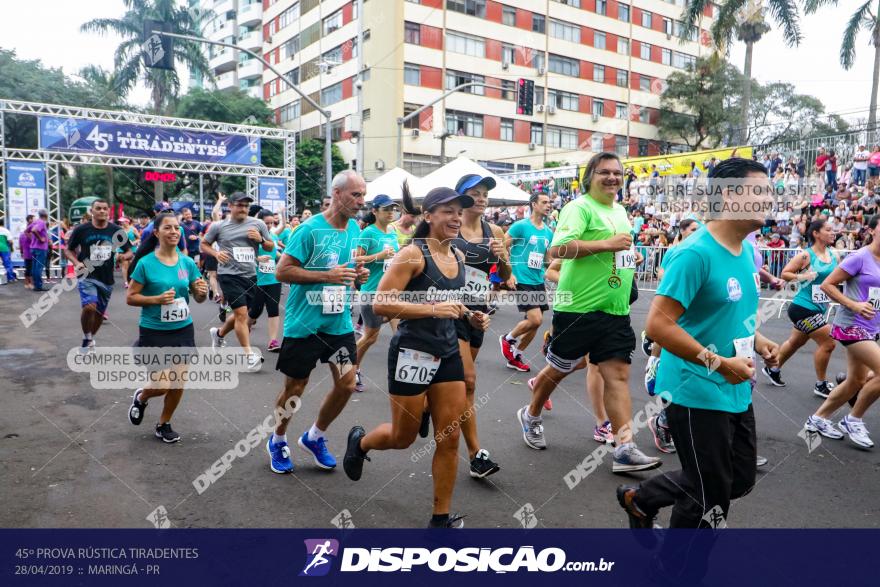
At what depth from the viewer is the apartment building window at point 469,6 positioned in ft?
134

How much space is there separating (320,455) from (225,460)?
0.68m

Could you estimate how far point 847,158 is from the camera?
18031 mm

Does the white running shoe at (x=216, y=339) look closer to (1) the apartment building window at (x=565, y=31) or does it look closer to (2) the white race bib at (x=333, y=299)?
(2) the white race bib at (x=333, y=299)

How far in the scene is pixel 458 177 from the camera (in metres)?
15.9

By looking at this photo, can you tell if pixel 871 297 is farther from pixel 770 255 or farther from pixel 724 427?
pixel 770 255

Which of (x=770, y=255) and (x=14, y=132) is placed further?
(x=14, y=132)

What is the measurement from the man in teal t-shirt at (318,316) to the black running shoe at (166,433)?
0.98 metres

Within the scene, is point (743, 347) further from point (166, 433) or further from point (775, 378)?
point (775, 378)

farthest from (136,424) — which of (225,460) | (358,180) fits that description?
(358,180)

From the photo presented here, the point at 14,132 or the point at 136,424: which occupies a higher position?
the point at 14,132

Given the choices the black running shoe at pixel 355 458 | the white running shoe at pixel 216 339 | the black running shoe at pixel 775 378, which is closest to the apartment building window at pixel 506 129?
the white running shoe at pixel 216 339

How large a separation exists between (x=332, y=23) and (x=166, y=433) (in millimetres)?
44316

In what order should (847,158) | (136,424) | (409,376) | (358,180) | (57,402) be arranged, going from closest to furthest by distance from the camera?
(409,376) → (358,180) → (136,424) → (57,402) → (847,158)

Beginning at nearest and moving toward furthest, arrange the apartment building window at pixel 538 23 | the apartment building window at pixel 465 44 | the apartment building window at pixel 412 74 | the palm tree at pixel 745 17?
the palm tree at pixel 745 17, the apartment building window at pixel 412 74, the apartment building window at pixel 465 44, the apartment building window at pixel 538 23
